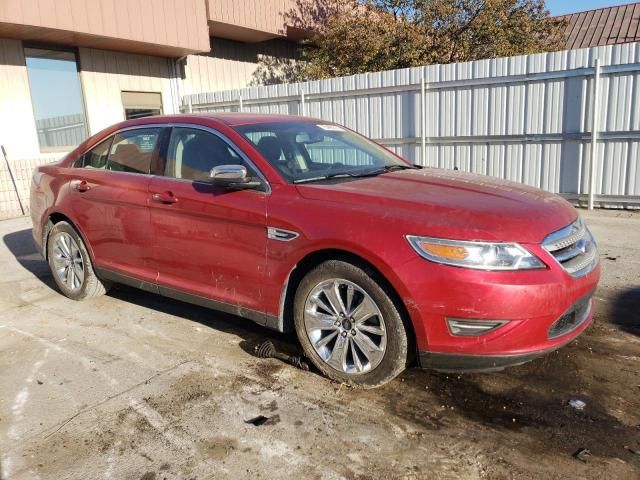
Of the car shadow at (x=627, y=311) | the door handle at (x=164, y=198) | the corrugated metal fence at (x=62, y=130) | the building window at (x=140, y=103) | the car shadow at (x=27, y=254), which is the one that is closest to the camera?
the door handle at (x=164, y=198)

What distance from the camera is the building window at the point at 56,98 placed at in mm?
11039

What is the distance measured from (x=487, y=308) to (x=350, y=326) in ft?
2.70

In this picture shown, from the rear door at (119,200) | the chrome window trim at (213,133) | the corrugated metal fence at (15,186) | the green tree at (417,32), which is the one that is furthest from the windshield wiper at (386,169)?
the green tree at (417,32)

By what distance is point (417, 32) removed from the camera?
14555 mm

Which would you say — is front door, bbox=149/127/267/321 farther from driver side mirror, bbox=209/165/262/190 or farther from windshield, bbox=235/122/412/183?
windshield, bbox=235/122/412/183

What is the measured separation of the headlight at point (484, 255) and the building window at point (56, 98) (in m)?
10.8

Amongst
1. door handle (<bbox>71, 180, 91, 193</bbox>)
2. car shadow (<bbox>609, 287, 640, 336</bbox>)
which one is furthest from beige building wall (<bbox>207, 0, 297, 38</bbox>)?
car shadow (<bbox>609, 287, 640, 336</bbox>)

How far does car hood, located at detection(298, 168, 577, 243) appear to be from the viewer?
2.83 metres

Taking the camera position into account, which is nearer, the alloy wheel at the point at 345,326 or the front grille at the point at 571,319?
the front grille at the point at 571,319

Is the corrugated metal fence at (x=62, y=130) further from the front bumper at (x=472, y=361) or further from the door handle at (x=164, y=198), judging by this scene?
the front bumper at (x=472, y=361)

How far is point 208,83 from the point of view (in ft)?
50.2

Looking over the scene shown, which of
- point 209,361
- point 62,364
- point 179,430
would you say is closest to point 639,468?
point 179,430

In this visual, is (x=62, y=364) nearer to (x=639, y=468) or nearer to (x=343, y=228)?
(x=343, y=228)

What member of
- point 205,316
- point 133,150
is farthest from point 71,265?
point 205,316
